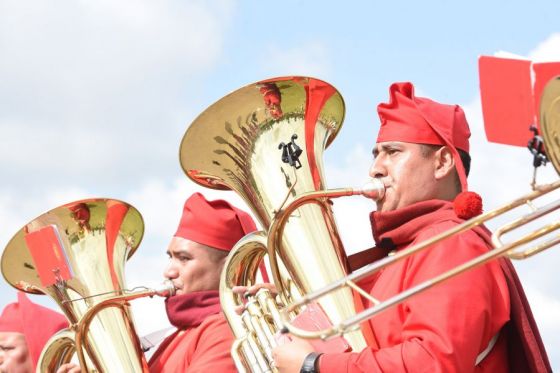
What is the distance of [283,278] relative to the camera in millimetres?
4711

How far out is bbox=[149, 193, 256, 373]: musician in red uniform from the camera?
5.74 metres

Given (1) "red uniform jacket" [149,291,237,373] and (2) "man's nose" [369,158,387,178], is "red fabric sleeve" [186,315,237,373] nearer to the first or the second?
(1) "red uniform jacket" [149,291,237,373]

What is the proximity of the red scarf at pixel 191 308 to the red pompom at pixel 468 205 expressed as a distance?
1.93m

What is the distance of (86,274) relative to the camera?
6207 millimetres

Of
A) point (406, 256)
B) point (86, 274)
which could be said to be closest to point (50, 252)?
point (86, 274)

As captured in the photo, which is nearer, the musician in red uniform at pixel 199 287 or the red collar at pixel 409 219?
the red collar at pixel 409 219

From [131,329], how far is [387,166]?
80.3 inches

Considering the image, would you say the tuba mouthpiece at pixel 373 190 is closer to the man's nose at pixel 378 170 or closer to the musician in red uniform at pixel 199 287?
the man's nose at pixel 378 170

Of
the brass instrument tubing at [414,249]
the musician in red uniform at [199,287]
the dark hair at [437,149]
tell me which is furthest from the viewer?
the musician in red uniform at [199,287]

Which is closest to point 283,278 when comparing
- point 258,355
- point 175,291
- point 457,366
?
point 258,355

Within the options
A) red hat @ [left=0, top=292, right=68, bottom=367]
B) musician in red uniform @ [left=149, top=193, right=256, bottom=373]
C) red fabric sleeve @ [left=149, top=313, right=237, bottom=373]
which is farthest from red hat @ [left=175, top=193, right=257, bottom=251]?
red hat @ [left=0, top=292, right=68, bottom=367]

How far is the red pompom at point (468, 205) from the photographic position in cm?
440

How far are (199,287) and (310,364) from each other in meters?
2.02

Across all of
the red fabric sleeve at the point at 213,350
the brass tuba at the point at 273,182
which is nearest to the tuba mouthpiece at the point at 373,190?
the brass tuba at the point at 273,182
